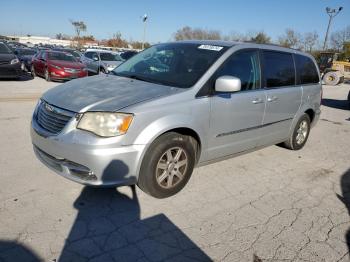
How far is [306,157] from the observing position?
19.6 ft

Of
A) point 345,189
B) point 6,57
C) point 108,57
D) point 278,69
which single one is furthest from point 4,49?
point 345,189

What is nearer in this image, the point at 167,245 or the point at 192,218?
the point at 167,245

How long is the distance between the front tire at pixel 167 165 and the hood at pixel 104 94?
507 mm

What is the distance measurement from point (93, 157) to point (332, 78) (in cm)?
2461

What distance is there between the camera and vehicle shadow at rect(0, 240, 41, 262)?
2.64m

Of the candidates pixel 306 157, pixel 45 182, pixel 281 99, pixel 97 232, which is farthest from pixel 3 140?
pixel 306 157

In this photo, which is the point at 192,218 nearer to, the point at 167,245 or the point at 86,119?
the point at 167,245

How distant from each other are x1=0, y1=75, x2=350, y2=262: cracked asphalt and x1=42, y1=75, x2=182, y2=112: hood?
1.00 meters

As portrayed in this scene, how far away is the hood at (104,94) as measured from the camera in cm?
340

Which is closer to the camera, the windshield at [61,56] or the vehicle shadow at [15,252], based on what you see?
the vehicle shadow at [15,252]

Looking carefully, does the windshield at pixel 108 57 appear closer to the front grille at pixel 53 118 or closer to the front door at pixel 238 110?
the front door at pixel 238 110

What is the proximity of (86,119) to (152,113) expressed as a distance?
0.66m

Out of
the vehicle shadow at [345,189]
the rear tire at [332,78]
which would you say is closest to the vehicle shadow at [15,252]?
the vehicle shadow at [345,189]

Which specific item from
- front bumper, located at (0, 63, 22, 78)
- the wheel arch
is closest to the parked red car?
front bumper, located at (0, 63, 22, 78)
